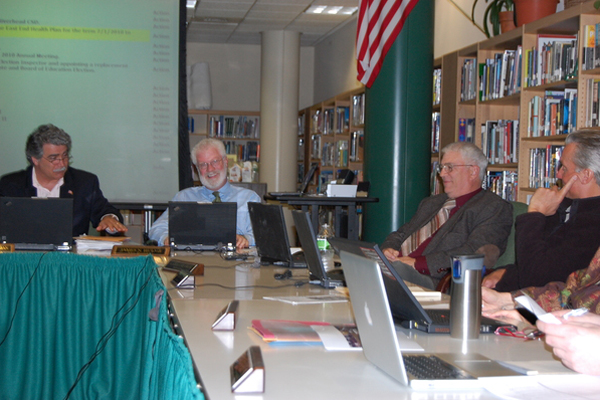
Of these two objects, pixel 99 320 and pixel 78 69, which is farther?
pixel 78 69

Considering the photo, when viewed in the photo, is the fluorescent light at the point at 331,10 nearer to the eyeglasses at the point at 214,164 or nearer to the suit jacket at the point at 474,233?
the eyeglasses at the point at 214,164

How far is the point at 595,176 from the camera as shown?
262 cm

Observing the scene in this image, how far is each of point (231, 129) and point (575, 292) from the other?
8.05 m

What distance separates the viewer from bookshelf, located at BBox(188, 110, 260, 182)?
9.64 metres

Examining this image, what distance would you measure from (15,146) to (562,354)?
4.24 meters

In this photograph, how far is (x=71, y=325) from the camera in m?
2.71

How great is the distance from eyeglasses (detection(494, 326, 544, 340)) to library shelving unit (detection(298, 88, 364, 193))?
5.38 m

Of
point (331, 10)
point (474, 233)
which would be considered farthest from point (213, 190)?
point (331, 10)

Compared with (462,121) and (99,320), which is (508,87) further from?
(99,320)

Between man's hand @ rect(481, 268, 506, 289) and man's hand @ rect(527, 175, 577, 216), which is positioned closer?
man's hand @ rect(527, 175, 577, 216)

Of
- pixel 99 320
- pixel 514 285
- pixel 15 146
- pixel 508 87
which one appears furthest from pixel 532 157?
pixel 15 146

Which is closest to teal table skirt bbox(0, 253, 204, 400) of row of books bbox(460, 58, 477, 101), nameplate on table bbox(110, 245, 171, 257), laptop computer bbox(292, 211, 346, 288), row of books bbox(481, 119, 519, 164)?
nameplate on table bbox(110, 245, 171, 257)

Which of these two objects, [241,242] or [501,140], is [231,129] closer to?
[501,140]

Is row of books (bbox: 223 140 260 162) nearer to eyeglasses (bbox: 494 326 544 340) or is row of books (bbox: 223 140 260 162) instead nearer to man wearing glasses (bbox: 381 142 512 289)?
man wearing glasses (bbox: 381 142 512 289)
